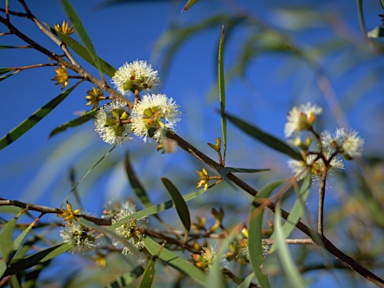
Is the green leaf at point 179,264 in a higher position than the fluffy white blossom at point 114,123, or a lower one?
lower

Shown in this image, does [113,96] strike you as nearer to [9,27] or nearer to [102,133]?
[102,133]

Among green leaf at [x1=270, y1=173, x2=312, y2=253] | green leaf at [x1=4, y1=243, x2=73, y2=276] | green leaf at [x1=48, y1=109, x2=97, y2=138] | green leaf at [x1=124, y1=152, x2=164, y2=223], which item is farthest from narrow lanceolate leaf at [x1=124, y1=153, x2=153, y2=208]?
green leaf at [x1=270, y1=173, x2=312, y2=253]

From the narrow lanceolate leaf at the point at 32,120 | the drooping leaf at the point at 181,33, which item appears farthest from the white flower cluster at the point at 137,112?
the drooping leaf at the point at 181,33

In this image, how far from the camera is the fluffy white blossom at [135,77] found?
35.0 inches

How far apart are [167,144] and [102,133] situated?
239mm

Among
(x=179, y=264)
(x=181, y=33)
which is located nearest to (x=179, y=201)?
(x=179, y=264)

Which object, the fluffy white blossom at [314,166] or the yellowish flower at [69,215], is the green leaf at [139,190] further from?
the fluffy white blossom at [314,166]

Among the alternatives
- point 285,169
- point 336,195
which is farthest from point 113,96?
point 285,169

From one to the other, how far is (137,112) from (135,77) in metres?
0.11

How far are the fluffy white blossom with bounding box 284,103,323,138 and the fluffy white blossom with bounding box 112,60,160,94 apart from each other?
28 cm

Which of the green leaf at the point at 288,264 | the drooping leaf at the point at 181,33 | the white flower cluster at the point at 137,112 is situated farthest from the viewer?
the drooping leaf at the point at 181,33

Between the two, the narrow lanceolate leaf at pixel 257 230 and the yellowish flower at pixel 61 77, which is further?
the yellowish flower at pixel 61 77

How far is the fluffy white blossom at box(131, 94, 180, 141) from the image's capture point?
81cm

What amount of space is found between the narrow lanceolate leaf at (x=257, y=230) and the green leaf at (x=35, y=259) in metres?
0.36
